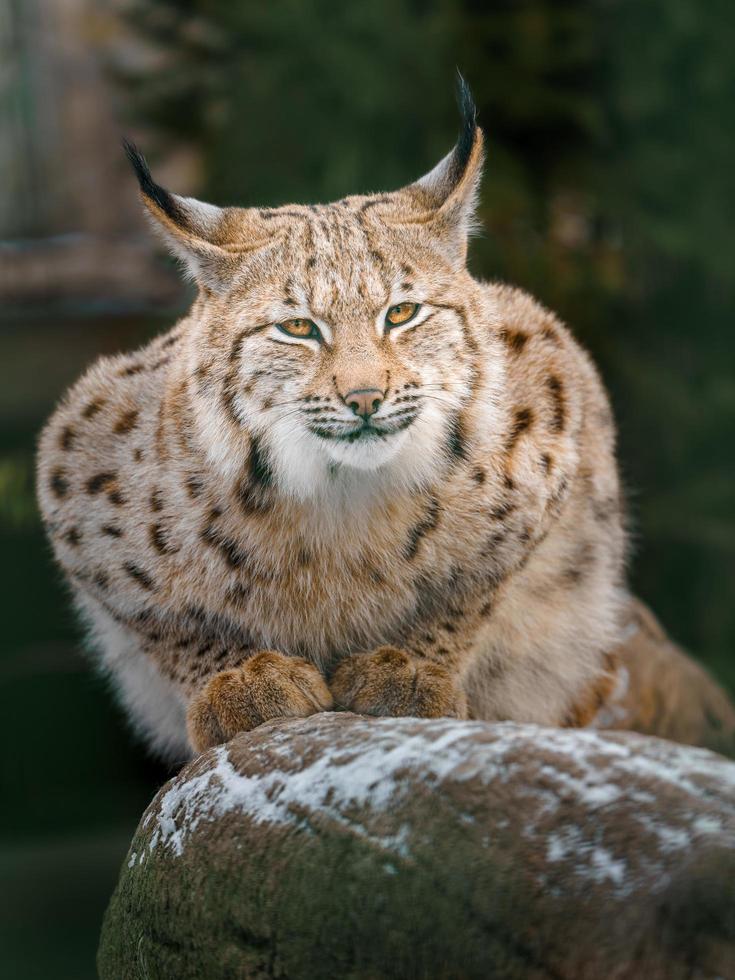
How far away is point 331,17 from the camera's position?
5684 mm

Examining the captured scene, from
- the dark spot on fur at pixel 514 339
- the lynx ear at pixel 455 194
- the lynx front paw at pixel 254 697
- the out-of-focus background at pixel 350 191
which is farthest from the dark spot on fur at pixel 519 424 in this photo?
the out-of-focus background at pixel 350 191

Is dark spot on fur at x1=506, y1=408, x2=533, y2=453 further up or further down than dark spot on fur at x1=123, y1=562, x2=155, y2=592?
further up

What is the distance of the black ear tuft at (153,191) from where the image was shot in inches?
107

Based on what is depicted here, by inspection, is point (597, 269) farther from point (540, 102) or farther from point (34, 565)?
point (34, 565)

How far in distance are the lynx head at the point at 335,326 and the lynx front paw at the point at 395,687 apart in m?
0.39

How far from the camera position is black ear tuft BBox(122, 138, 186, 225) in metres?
2.72

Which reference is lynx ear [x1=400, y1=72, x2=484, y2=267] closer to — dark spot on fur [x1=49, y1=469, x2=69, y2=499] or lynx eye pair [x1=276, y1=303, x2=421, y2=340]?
lynx eye pair [x1=276, y1=303, x2=421, y2=340]

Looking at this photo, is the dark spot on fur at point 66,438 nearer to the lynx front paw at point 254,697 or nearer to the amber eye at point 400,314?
the lynx front paw at point 254,697

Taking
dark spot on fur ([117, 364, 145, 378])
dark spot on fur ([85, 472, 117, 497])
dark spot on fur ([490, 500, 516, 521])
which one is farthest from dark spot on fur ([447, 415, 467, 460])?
dark spot on fur ([117, 364, 145, 378])

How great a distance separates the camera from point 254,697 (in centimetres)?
273

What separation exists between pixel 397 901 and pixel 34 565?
14.4ft

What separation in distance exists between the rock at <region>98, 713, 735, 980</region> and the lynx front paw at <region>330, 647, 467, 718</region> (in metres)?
0.37

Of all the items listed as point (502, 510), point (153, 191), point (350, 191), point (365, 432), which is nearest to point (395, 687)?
point (502, 510)

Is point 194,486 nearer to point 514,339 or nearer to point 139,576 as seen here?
point 139,576
